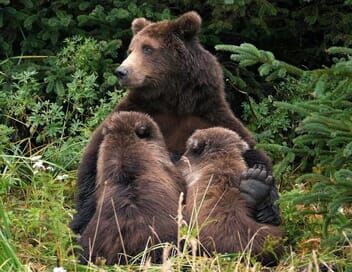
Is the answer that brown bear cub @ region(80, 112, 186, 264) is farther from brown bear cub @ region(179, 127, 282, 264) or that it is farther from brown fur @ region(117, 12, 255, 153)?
brown fur @ region(117, 12, 255, 153)

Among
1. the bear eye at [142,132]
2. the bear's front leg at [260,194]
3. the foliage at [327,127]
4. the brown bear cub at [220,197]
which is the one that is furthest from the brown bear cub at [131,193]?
the foliage at [327,127]

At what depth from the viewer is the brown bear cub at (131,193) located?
19.1 feet

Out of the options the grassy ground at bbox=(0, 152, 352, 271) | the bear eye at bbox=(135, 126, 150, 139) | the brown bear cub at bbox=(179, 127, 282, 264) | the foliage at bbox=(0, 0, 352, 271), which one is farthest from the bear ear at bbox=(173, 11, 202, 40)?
the grassy ground at bbox=(0, 152, 352, 271)

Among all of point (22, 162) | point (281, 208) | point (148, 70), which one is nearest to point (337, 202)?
point (281, 208)

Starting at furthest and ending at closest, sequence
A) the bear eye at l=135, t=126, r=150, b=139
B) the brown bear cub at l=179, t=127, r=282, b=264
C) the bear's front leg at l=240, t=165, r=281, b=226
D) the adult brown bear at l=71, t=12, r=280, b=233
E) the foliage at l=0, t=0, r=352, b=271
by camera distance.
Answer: the foliage at l=0, t=0, r=352, b=271 → the adult brown bear at l=71, t=12, r=280, b=233 → the bear eye at l=135, t=126, r=150, b=139 → the bear's front leg at l=240, t=165, r=281, b=226 → the brown bear cub at l=179, t=127, r=282, b=264

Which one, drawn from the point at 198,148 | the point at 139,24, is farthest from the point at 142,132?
the point at 139,24

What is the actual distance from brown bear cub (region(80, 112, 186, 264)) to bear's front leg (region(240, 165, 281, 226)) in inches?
16.7

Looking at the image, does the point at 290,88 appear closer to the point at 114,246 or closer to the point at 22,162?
the point at 22,162

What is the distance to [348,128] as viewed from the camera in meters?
A: 5.59

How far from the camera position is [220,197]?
6086mm

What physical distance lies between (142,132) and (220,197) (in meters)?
0.70

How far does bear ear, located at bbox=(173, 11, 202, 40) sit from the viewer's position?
7.47 m

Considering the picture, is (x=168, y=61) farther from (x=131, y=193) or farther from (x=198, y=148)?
(x=131, y=193)

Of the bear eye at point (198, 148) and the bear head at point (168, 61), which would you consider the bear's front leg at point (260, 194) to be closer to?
the bear eye at point (198, 148)
